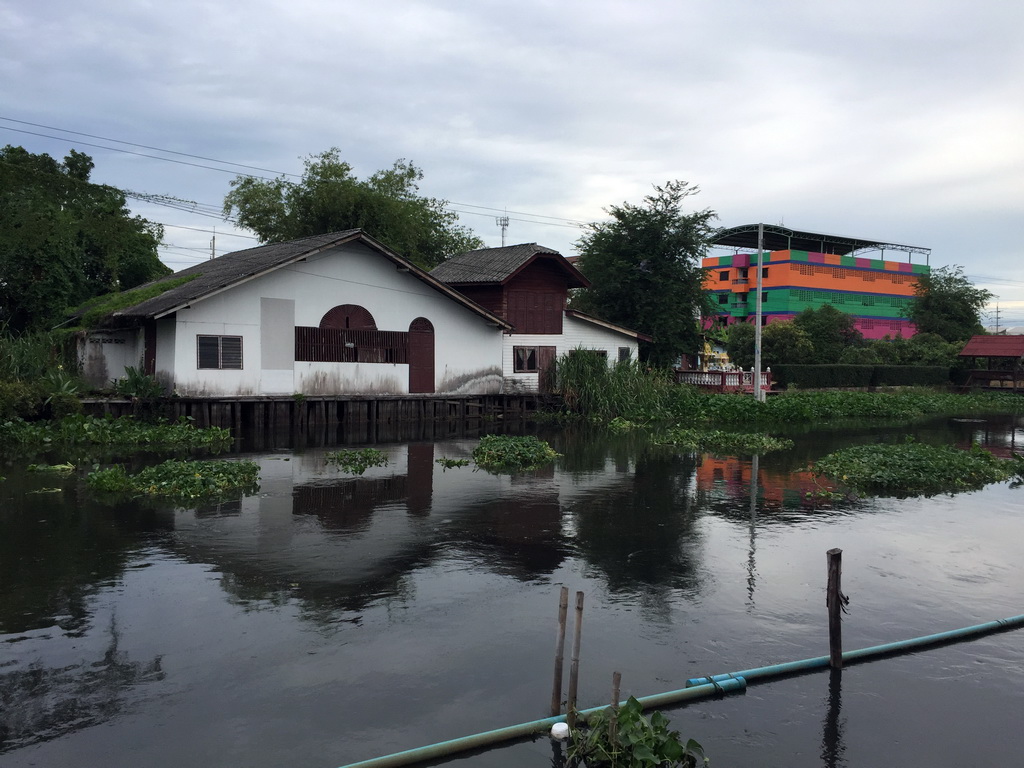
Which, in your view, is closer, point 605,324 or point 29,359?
point 29,359

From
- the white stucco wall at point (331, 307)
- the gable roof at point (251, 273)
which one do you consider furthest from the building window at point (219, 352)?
the gable roof at point (251, 273)

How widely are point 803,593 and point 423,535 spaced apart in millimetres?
5349

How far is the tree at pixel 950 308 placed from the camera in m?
64.2

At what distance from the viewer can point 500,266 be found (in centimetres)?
3581

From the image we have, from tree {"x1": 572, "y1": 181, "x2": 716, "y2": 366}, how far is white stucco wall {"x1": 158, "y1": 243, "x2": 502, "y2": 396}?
893 centimetres

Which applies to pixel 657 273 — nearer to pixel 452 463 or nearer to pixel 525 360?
pixel 525 360

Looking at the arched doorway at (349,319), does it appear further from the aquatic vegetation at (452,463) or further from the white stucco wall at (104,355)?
the aquatic vegetation at (452,463)

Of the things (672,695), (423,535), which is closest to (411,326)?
(423,535)

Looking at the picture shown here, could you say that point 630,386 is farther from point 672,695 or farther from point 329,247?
point 672,695

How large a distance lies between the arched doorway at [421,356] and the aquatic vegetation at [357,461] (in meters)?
11.2

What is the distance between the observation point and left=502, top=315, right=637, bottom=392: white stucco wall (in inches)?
1383

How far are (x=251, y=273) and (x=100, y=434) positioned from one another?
690 cm

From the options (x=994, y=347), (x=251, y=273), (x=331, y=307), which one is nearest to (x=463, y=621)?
(x=251, y=273)

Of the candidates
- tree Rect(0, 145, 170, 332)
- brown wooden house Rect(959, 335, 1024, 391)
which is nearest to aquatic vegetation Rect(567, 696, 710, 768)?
tree Rect(0, 145, 170, 332)
